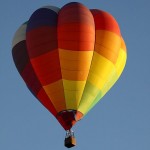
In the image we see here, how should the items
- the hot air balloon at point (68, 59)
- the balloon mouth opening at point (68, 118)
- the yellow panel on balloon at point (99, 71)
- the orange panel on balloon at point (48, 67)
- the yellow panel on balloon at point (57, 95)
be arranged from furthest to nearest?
the yellow panel on balloon at point (99, 71)
the orange panel on balloon at point (48, 67)
the hot air balloon at point (68, 59)
the yellow panel on balloon at point (57, 95)
the balloon mouth opening at point (68, 118)

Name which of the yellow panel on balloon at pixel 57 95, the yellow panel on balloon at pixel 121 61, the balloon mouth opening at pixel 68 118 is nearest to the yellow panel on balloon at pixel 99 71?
the yellow panel on balloon at pixel 121 61

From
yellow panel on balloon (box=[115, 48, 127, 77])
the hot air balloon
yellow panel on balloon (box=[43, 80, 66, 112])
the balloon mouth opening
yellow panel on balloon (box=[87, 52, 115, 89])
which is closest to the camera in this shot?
the balloon mouth opening

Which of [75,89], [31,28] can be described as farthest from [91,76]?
Result: [31,28]

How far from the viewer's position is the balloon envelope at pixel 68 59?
31828 millimetres

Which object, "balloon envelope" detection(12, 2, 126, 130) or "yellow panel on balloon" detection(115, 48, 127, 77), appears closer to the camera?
"balloon envelope" detection(12, 2, 126, 130)

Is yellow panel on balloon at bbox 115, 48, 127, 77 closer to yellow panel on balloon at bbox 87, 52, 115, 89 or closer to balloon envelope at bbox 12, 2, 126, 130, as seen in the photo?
balloon envelope at bbox 12, 2, 126, 130

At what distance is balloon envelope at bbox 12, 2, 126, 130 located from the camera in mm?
31828

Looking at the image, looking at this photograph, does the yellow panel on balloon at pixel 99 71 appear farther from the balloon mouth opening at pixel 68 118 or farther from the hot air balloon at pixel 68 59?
the balloon mouth opening at pixel 68 118

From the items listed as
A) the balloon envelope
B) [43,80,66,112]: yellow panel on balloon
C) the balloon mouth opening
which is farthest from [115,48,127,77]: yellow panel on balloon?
the balloon mouth opening

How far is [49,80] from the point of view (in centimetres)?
3198

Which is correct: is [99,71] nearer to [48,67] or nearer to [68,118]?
[48,67]

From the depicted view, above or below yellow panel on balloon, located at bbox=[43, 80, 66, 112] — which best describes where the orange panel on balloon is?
above

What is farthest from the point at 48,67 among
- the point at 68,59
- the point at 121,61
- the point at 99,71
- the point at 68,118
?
the point at 121,61

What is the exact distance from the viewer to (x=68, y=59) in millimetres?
31969
